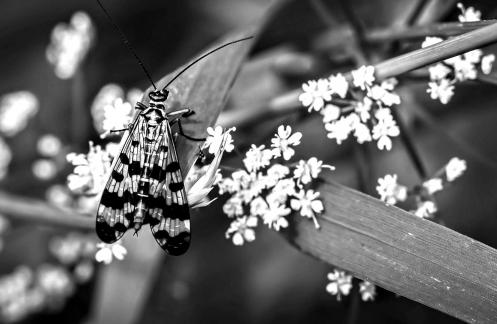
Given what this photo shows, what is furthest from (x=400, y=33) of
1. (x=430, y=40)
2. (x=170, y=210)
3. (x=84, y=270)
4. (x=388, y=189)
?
(x=84, y=270)

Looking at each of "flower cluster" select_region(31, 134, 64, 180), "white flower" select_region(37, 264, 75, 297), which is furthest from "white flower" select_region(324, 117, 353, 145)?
"white flower" select_region(37, 264, 75, 297)

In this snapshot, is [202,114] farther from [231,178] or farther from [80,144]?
[80,144]

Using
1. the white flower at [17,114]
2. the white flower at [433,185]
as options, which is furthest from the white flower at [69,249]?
the white flower at [433,185]

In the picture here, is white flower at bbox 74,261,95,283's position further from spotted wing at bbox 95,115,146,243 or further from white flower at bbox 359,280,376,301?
white flower at bbox 359,280,376,301

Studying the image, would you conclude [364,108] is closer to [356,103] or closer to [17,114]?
[356,103]

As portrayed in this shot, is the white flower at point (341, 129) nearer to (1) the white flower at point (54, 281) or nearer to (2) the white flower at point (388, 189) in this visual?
(2) the white flower at point (388, 189)
